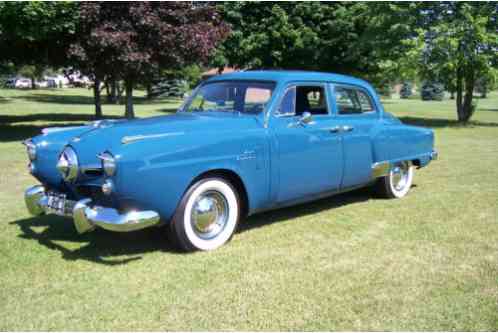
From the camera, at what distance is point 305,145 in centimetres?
522

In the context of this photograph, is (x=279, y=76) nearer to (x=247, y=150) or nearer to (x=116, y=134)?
(x=247, y=150)

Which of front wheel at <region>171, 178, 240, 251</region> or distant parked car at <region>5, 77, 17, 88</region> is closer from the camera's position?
front wheel at <region>171, 178, 240, 251</region>

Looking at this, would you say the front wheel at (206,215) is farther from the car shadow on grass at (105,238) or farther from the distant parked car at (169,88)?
the distant parked car at (169,88)

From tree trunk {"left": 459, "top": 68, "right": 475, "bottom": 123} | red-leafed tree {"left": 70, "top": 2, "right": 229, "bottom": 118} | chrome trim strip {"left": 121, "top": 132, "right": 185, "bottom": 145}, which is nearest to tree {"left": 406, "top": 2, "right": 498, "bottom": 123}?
tree trunk {"left": 459, "top": 68, "right": 475, "bottom": 123}

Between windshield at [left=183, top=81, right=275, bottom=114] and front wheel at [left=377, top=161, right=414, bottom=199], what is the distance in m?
2.34

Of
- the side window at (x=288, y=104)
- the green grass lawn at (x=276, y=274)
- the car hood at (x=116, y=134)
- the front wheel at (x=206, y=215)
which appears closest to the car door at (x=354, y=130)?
the green grass lawn at (x=276, y=274)

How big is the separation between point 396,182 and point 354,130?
1426mm

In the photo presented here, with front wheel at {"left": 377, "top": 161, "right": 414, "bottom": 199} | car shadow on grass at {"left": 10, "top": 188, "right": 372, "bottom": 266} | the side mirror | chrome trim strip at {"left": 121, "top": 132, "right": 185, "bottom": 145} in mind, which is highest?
the side mirror

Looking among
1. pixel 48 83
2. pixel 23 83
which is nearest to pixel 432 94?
pixel 23 83

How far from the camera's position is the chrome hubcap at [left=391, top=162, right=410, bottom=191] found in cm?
679

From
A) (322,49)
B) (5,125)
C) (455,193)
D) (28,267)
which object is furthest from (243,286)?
(322,49)

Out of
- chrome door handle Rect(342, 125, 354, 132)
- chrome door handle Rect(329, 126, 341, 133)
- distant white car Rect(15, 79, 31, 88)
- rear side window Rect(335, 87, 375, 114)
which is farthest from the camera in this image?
distant white car Rect(15, 79, 31, 88)

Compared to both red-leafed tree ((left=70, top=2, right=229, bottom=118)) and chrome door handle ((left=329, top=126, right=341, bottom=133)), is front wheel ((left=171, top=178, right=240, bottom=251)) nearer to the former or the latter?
chrome door handle ((left=329, top=126, right=341, bottom=133))

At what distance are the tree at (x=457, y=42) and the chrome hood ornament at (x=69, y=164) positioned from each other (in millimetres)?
16650
